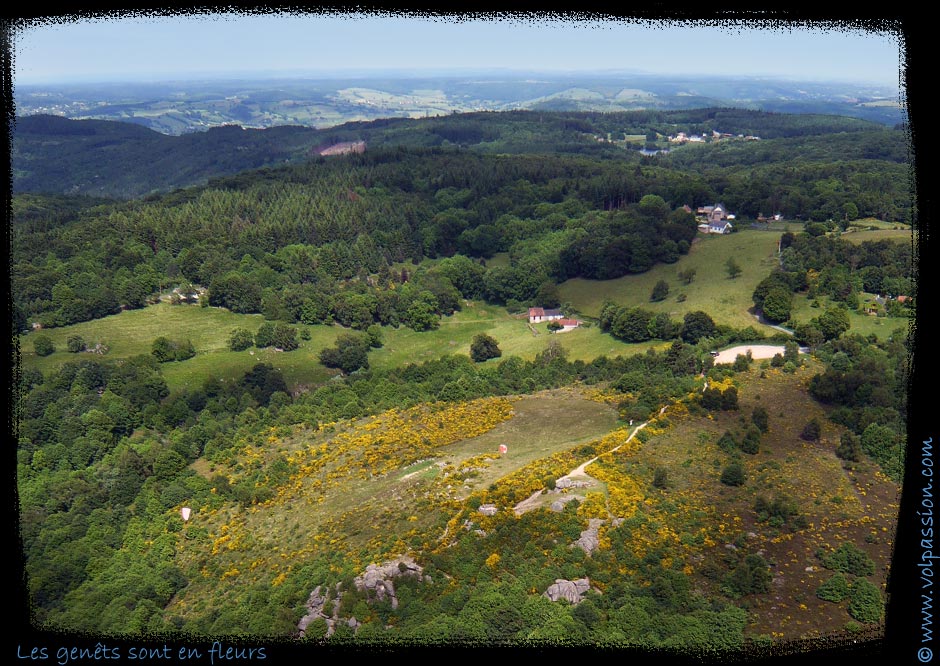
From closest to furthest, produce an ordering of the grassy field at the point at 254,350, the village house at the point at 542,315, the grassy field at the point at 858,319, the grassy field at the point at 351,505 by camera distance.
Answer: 1. the grassy field at the point at 351,505
2. the grassy field at the point at 858,319
3. the grassy field at the point at 254,350
4. the village house at the point at 542,315

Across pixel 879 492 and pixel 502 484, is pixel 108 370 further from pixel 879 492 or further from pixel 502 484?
pixel 879 492

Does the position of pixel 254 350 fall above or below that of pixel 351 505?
below

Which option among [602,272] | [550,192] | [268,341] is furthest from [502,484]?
[550,192]

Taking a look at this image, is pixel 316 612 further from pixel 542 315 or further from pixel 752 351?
pixel 542 315

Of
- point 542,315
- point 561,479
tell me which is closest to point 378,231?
point 542,315

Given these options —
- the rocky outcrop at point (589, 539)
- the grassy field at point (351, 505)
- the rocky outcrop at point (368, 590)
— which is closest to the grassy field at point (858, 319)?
the grassy field at point (351, 505)

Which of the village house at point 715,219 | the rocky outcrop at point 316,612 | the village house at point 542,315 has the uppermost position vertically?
the village house at point 715,219

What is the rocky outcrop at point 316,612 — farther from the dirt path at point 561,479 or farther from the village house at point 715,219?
the village house at point 715,219
